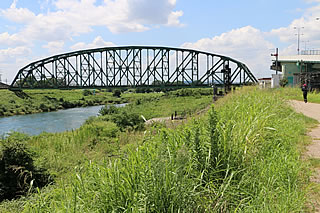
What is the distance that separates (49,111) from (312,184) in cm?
6113

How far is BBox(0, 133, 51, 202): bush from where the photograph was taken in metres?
8.81

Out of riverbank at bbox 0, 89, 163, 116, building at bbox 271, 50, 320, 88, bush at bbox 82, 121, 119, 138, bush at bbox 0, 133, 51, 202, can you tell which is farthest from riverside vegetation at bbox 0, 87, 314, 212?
riverbank at bbox 0, 89, 163, 116

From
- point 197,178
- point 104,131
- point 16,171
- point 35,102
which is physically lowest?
point 35,102

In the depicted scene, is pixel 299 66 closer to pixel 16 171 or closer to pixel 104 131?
pixel 104 131

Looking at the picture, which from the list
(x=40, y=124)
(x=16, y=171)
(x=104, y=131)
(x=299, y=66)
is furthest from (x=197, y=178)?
(x=299, y=66)

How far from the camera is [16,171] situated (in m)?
8.84

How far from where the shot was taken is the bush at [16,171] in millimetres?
8812

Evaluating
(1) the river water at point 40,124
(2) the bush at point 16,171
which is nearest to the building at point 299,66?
(1) the river water at point 40,124

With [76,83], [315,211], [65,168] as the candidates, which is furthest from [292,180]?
[76,83]

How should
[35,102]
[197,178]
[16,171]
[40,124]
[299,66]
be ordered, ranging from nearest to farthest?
[197,178]
[16,171]
[40,124]
[299,66]
[35,102]

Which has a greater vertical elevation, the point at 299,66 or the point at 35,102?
the point at 299,66

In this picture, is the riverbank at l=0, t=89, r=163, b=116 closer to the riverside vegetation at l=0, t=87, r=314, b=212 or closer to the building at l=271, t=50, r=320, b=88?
the building at l=271, t=50, r=320, b=88

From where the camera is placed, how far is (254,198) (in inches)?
155

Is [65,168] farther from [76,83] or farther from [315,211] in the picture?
[76,83]
